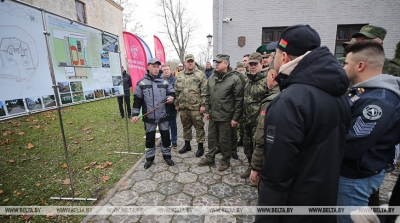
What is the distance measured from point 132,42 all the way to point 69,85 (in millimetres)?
2635

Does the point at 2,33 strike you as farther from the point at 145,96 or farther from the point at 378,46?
the point at 378,46

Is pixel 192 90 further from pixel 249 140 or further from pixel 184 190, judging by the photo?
pixel 184 190

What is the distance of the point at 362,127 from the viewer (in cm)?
147

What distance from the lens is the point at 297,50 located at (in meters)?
1.27

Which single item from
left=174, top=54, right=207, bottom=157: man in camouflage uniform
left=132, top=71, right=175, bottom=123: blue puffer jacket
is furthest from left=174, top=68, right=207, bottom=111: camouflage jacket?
left=132, top=71, right=175, bottom=123: blue puffer jacket

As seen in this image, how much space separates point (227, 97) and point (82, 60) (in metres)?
2.55

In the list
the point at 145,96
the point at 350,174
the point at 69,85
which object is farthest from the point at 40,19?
the point at 350,174

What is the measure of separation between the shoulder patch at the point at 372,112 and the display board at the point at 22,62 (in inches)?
137

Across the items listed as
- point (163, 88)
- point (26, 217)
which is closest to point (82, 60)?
point (163, 88)

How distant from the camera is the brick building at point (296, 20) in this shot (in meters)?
7.14

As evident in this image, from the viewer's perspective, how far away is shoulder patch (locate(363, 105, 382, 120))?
1419 millimetres

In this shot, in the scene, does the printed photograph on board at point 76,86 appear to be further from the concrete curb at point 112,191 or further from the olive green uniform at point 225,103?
the olive green uniform at point 225,103

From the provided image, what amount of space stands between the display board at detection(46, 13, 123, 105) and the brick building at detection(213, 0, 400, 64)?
530 cm

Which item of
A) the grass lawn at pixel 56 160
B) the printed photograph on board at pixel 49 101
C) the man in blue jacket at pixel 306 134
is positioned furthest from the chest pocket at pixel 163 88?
the man in blue jacket at pixel 306 134
